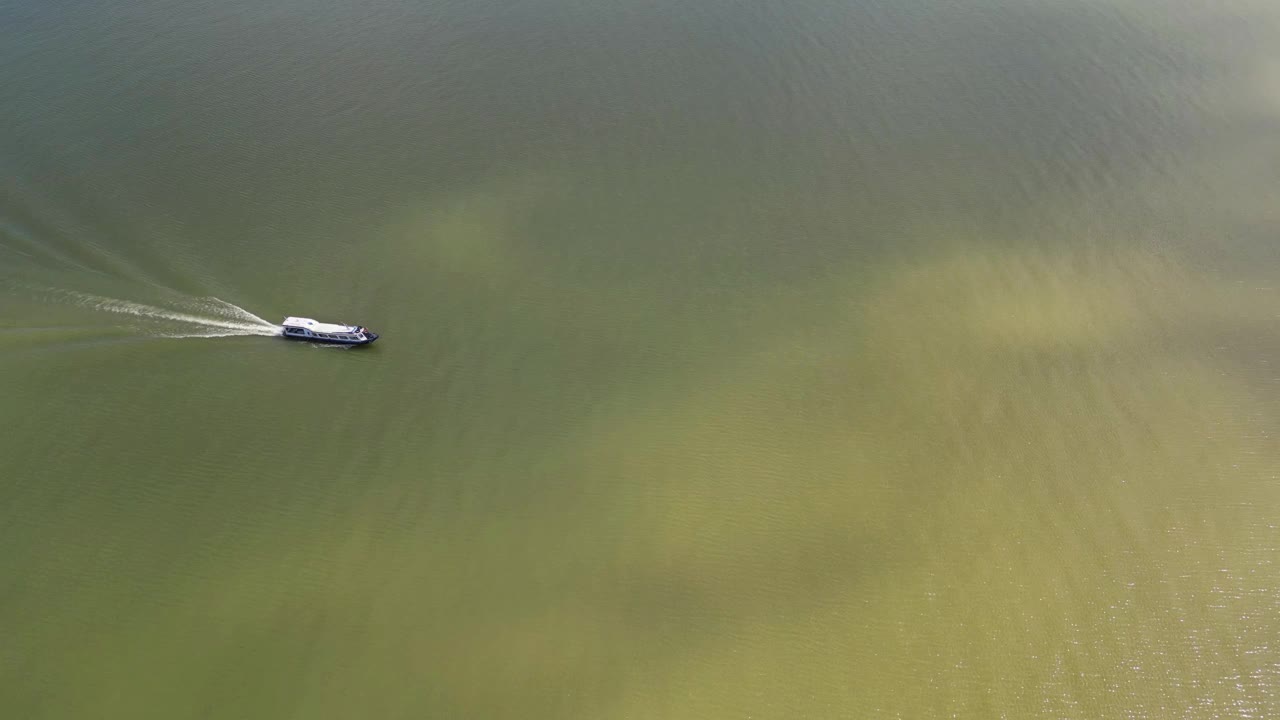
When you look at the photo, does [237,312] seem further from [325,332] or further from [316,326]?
[325,332]

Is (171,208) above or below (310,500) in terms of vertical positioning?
above

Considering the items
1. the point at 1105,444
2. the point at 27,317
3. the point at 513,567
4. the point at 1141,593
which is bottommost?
the point at 1141,593

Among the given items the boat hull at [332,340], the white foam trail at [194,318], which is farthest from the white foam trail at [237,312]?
the boat hull at [332,340]

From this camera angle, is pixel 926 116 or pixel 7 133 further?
pixel 926 116

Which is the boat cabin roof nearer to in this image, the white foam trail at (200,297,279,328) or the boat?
the boat

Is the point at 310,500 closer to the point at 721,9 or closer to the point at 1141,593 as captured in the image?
the point at 1141,593

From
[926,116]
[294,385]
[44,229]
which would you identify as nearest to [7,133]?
[44,229]

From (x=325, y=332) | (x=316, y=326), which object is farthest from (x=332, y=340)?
(x=316, y=326)
